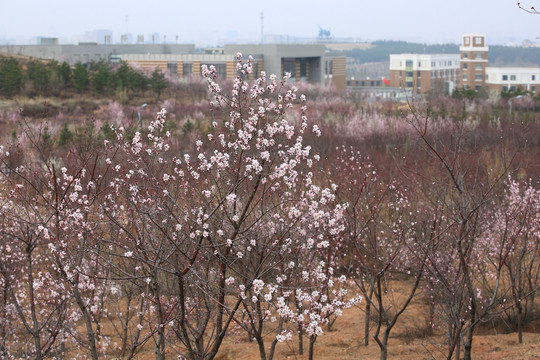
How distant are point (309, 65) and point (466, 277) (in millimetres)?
58927

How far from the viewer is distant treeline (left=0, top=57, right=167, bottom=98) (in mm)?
40969

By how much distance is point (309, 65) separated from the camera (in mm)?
64875

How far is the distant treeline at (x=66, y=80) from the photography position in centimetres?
4097

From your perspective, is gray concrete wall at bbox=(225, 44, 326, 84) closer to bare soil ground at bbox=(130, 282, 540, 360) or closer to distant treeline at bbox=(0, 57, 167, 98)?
distant treeline at bbox=(0, 57, 167, 98)

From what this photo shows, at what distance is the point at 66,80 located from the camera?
43.5 metres

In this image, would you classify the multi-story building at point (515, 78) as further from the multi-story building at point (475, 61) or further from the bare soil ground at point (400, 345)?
the bare soil ground at point (400, 345)

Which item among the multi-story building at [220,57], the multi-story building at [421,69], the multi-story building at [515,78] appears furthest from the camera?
the multi-story building at [421,69]

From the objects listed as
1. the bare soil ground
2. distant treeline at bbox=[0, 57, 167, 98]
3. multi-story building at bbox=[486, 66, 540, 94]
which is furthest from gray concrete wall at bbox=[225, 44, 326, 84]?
the bare soil ground

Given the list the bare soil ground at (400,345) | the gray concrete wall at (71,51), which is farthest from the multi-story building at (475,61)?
the bare soil ground at (400,345)

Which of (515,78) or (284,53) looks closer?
(284,53)

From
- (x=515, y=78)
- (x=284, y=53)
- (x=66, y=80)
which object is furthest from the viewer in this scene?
(x=515, y=78)

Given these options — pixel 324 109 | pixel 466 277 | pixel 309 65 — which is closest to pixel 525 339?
pixel 466 277

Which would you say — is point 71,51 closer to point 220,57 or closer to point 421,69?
point 220,57

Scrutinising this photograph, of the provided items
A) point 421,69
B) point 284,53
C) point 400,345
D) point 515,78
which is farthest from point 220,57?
point 400,345
